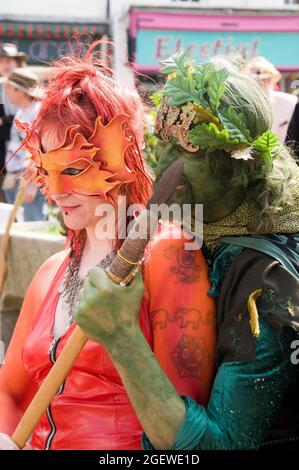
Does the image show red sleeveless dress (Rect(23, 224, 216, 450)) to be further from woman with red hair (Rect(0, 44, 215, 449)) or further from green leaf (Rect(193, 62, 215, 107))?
green leaf (Rect(193, 62, 215, 107))

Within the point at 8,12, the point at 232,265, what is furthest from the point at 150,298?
the point at 8,12

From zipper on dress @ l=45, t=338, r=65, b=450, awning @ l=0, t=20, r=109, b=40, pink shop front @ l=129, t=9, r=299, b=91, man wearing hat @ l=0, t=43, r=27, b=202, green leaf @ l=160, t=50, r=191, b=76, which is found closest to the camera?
green leaf @ l=160, t=50, r=191, b=76

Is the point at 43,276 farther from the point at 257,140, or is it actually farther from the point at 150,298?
the point at 257,140

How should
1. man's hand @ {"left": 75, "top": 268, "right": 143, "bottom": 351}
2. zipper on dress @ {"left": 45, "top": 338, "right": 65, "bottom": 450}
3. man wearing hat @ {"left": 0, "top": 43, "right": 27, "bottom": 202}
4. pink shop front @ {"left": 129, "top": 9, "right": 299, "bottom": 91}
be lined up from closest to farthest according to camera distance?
man's hand @ {"left": 75, "top": 268, "right": 143, "bottom": 351}, zipper on dress @ {"left": 45, "top": 338, "right": 65, "bottom": 450}, man wearing hat @ {"left": 0, "top": 43, "right": 27, "bottom": 202}, pink shop front @ {"left": 129, "top": 9, "right": 299, "bottom": 91}

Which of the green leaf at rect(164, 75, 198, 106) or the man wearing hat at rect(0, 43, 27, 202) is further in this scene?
the man wearing hat at rect(0, 43, 27, 202)

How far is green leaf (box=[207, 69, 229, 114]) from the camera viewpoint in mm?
1930

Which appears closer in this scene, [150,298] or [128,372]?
[128,372]

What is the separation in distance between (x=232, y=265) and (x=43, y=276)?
0.76 meters

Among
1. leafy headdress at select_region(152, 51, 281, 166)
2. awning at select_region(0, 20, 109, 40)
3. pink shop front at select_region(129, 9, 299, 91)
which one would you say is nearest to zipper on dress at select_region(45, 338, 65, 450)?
leafy headdress at select_region(152, 51, 281, 166)

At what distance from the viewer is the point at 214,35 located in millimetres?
16859

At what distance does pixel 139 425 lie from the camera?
2.09m

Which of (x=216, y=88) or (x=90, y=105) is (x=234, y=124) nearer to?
(x=216, y=88)

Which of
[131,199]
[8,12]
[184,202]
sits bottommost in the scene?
[8,12]

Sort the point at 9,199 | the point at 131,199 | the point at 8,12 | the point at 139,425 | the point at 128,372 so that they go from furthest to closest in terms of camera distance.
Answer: the point at 8,12 < the point at 9,199 < the point at 131,199 < the point at 139,425 < the point at 128,372
